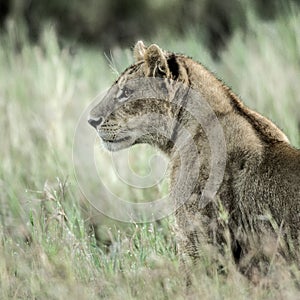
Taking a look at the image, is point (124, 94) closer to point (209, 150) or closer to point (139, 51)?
point (139, 51)

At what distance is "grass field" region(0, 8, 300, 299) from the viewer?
4.30 meters

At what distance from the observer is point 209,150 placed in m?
4.65

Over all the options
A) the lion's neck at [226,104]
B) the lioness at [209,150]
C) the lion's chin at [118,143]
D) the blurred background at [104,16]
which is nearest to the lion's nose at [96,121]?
the lioness at [209,150]

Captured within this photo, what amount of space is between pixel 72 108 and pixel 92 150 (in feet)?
3.51

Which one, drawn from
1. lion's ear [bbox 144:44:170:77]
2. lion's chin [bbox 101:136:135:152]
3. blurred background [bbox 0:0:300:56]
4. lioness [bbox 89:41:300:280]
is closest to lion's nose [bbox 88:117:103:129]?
lioness [bbox 89:41:300:280]

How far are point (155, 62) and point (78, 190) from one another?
92.7 inches

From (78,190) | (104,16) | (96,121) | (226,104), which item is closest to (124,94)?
(96,121)

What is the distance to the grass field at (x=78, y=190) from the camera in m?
4.30

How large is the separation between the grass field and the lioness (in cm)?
20

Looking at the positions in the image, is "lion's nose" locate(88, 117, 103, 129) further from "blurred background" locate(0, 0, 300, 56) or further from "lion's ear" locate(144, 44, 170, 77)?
"blurred background" locate(0, 0, 300, 56)

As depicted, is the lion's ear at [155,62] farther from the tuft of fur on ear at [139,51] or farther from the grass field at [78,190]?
the grass field at [78,190]

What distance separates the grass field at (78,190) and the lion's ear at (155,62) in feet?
2.87

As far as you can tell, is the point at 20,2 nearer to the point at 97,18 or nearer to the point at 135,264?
the point at 97,18

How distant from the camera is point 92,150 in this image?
24.6 ft
